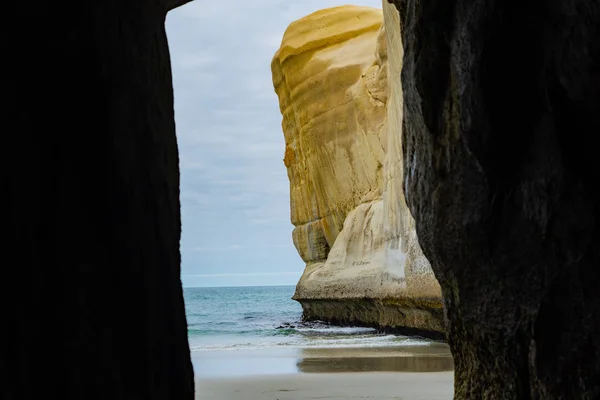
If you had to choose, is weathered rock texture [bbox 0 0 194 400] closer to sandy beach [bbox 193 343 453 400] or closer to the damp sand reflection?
sandy beach [bbox 193 343 453 400]

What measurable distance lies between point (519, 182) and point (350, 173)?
2186 centimetres

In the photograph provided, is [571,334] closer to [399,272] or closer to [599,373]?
[599,373]

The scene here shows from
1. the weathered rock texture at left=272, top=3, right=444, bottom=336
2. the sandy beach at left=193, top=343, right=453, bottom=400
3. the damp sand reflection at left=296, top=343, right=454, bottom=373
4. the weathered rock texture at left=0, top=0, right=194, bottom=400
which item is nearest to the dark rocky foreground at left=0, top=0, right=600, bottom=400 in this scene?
the weathered rock texture at left=0, top=0, right=194, bottom=400

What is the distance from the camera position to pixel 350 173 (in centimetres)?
2592

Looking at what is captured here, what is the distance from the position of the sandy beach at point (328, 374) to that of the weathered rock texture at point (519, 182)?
9.86ft

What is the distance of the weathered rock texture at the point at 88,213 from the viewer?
9.21 ft

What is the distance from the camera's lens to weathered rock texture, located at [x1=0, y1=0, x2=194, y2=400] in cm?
281

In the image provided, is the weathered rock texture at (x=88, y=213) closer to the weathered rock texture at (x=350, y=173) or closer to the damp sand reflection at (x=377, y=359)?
the damp sand reflection at (x=377, y=359)

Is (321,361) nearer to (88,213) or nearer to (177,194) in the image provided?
(177,194)

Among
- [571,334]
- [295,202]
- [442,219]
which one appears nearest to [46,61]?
[442,219]

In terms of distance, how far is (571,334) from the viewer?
3.87m

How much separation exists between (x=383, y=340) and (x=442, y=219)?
1250 centimetres

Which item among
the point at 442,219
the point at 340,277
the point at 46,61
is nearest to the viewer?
the point at 46,61

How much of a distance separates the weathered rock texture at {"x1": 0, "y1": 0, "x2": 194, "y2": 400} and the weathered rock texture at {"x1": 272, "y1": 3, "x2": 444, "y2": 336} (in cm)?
1162
